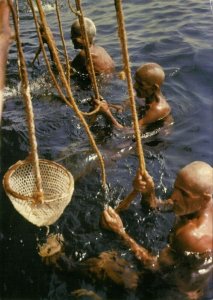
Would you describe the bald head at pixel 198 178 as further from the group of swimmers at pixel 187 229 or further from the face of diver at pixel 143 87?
the face of diver at pixel 143 87

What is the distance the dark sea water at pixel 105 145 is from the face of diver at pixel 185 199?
2.68 feet

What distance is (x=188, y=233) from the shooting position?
153 inches

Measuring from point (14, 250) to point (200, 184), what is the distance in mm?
2137

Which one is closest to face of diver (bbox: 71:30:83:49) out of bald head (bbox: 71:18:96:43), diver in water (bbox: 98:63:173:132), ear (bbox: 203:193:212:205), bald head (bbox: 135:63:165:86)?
bald head (bbox: 71:18:96:43)

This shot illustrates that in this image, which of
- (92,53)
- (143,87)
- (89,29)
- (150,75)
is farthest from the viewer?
(92,53)

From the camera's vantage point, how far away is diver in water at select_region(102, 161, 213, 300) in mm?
3879

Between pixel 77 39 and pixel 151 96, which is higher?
pixel 77 39

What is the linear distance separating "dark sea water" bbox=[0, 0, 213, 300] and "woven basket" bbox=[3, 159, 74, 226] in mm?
751

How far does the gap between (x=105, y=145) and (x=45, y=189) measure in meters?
2.01

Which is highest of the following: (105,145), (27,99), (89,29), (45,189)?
(27,99)

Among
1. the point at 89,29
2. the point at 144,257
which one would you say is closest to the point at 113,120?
the point at 89,29

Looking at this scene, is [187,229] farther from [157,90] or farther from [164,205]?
[157,90]

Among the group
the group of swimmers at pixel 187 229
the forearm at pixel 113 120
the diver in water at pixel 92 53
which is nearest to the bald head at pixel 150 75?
the forearm at pixel 113 120

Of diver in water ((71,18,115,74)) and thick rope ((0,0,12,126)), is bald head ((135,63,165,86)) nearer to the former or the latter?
diver in water ((71,18,115,74))
